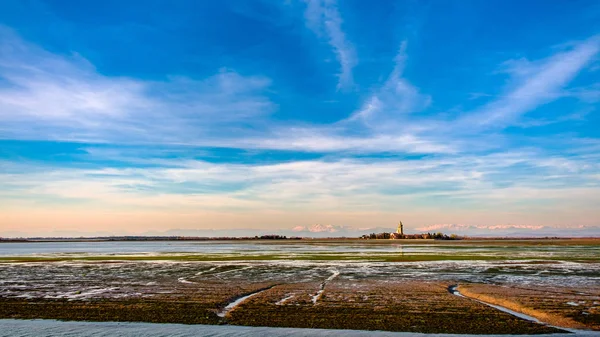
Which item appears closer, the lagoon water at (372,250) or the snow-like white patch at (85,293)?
the snow-like white patch at (85,293)

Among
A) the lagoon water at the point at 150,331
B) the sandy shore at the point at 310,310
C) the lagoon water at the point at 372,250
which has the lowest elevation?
the lagoon water at the point at 150,331

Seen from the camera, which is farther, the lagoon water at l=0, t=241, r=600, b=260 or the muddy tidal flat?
the lagoon water at l=0, t=241, r=600, b=260

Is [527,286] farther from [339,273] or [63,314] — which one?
[63,314]

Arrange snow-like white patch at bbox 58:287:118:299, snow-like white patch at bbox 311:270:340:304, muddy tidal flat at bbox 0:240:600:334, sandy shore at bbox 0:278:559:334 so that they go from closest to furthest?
sandy shore at bbox 0:278:559:334, muddy tidal flat at bbox 0:240:600:334, snow-like white patch at bbox 311:270:340:304, snow-like white patch at bbox 58:287:118:299

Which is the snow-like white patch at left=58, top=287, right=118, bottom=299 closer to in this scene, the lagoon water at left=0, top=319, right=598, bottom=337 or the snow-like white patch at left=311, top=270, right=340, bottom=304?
the lagoon water at left=0, top=319, right=598, bottom=337

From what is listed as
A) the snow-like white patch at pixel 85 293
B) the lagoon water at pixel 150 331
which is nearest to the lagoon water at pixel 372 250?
the snow-like white patch at pixel 85 293

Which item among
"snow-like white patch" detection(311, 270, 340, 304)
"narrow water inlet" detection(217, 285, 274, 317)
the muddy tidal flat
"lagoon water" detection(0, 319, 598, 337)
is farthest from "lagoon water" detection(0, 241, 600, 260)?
"lagoon water" detection(0, 319, 598, 337)

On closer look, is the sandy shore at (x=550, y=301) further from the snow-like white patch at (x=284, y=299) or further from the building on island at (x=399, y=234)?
the building on island at (x=399, y=234)

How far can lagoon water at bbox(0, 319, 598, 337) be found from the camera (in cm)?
1390

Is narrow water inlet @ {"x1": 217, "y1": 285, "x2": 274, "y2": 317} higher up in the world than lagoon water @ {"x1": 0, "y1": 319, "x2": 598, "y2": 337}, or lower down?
higher up

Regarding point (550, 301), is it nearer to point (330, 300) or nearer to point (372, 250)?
point (330, 300)

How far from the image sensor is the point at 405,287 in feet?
76.7

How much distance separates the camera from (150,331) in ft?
47.4

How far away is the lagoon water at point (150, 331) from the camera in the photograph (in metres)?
13.9
